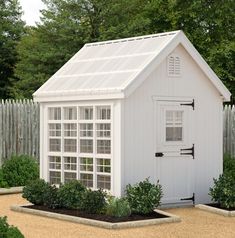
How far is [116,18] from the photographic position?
3609 centimetres

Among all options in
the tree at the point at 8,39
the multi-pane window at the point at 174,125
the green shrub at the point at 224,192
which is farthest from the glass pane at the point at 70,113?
the tree at the point at 8,39

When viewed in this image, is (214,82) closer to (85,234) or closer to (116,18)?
(85,234)

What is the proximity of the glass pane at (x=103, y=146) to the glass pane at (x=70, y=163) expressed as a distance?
3.26 ft

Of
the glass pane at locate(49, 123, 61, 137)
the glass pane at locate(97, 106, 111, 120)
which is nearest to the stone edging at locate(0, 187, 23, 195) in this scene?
the glass pane at locate(49, 123, 61, 137)

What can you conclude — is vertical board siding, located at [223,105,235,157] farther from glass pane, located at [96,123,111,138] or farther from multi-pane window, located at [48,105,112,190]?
glass pane, located at [96,123,111,138]

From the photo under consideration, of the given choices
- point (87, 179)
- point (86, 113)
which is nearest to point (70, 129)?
point (86, 113)

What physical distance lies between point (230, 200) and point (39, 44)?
24173 mm

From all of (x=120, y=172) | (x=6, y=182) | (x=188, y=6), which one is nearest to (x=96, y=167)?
(x=120, y=172)

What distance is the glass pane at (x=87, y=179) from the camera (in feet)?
52.6

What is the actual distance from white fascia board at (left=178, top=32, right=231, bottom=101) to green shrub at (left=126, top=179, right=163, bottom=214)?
340 cm

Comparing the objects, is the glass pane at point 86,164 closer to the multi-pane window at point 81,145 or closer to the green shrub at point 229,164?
the multi-pane window at point 81,145

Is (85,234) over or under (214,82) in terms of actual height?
under

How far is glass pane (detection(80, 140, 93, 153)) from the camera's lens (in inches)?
630

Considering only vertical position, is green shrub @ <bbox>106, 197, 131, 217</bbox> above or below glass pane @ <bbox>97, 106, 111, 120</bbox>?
below
